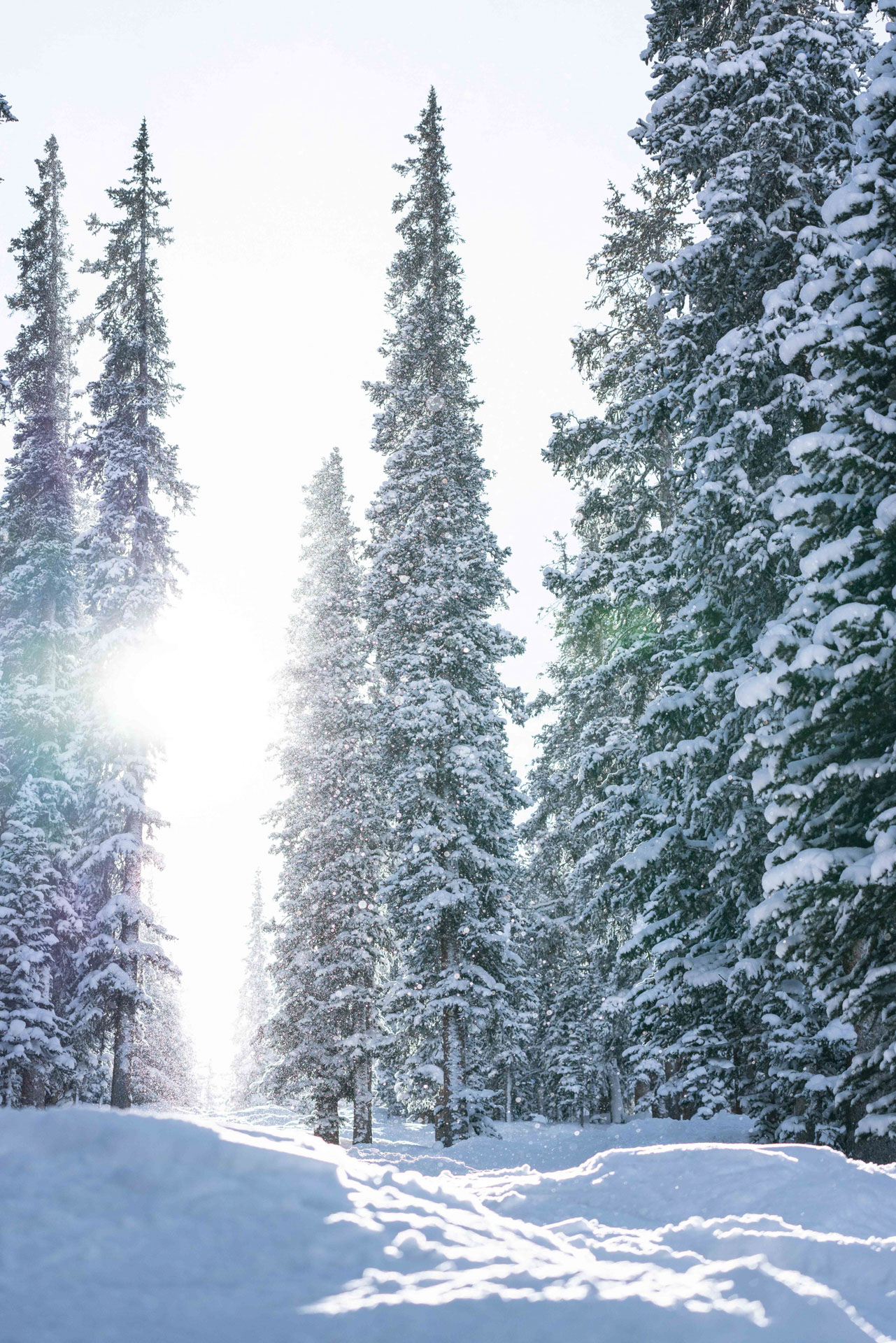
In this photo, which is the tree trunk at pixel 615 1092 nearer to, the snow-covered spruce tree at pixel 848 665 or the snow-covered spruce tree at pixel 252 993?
the snow-covered spruce tree at pixel 848 665

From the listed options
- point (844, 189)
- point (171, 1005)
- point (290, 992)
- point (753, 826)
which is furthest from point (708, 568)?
point (171, 1005)

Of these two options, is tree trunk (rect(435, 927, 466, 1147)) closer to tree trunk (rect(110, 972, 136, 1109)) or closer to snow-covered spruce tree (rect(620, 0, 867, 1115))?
snow-covered spruce tree (rect(620, 0, 867, 1115))

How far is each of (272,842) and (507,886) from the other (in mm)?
7295

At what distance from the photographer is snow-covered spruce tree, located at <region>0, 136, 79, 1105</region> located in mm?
20172

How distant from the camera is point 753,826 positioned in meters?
10.5

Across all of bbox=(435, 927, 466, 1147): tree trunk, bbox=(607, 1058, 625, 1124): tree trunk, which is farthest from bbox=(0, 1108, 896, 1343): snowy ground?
bbox=(607, 1058, 625, 1124): tree trunk

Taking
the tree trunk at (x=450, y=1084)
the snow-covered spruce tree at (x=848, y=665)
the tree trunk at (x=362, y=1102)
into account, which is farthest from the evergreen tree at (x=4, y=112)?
the tree trunk at (x=362, y=1102)

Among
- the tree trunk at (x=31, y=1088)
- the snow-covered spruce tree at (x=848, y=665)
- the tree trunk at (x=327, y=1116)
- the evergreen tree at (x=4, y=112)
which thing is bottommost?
the tree trunk at (x=327, y=1116)

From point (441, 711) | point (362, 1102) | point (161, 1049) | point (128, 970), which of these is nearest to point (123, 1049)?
point (128, 970)

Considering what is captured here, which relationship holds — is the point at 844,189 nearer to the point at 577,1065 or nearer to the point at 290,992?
the point at 290,992

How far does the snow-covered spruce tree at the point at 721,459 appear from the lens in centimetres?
1082

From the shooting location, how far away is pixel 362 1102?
1969 cm

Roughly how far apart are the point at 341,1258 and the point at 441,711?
14.0 m

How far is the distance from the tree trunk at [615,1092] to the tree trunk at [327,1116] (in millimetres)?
10293
